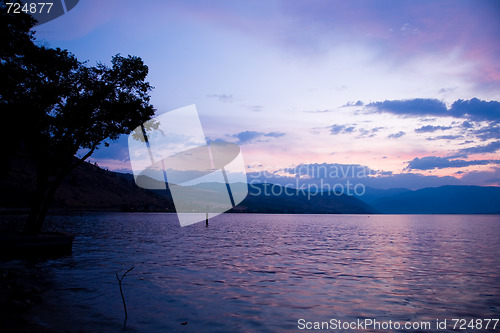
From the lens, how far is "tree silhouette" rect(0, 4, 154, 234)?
23.4 metres

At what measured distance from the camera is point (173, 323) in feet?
38.1

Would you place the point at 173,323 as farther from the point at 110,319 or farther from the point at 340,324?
the point at 340,324

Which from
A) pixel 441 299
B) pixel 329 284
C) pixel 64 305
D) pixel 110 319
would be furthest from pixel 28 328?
pixel 441 299

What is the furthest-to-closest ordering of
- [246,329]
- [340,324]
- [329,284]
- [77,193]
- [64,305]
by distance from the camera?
[77,193] → [329,284] → [64,305] → [340,324] → [246,329]

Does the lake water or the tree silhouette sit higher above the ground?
Answer: the tree silhouette

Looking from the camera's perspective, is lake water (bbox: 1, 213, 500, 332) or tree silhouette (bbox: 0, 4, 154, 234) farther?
tree silhouette (bbox: 0, 4, 154, 234)

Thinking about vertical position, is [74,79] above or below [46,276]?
above

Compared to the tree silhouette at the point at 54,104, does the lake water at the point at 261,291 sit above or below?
below

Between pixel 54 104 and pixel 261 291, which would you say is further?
pixel 54 104

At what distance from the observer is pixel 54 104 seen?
2734 cm

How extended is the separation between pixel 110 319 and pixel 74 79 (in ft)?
75.9

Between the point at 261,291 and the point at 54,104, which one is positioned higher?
the point at 54,104

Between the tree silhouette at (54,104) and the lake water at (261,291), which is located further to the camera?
Answer: the tree silhouette at (54,104)

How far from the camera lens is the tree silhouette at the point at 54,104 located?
76.9 ft
